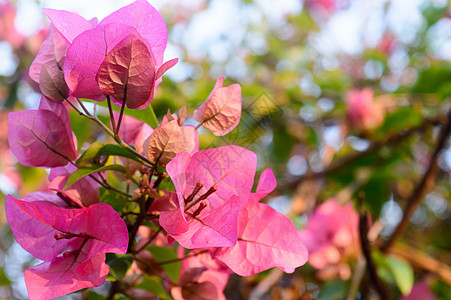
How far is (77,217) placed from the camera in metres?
0.32

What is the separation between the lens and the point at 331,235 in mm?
839

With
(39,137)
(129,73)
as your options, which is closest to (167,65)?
(129,73)

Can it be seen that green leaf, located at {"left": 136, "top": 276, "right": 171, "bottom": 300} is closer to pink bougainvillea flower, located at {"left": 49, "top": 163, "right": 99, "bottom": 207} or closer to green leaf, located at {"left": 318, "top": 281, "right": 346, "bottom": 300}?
pink bougainvillea flower, located at {"left": 49, "top": 163, "right": 99, "bottom": 207}

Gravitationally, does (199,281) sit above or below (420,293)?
above

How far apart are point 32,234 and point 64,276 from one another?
0.05 metres

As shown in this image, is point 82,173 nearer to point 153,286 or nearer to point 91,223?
point 91,223

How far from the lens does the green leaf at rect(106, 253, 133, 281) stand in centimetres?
35

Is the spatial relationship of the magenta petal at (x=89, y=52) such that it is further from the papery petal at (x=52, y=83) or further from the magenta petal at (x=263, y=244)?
the magenta petal at (x=263, y=244)

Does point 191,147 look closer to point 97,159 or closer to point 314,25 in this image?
point 97,159

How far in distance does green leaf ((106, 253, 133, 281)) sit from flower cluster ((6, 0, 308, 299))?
0.08 feet

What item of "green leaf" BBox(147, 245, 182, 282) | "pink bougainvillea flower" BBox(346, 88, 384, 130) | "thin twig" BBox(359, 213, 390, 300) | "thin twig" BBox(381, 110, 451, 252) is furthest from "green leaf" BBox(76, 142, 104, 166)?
"pink bougainvillea flower" BBox(346, 88, 384, 130)

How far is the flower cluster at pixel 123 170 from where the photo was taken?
0.31 metres

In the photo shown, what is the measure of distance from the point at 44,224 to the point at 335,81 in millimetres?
1118

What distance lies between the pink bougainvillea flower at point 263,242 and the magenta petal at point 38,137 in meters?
0.16
